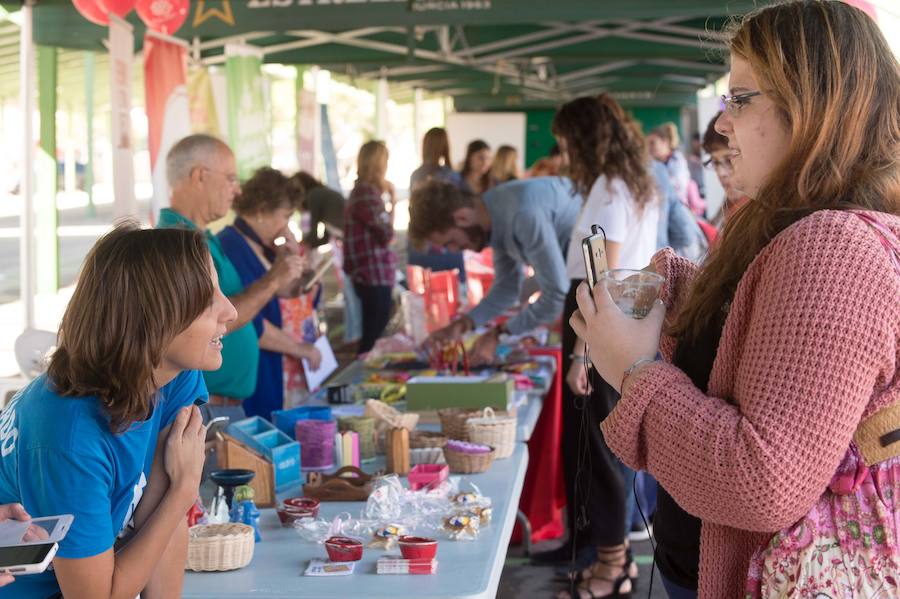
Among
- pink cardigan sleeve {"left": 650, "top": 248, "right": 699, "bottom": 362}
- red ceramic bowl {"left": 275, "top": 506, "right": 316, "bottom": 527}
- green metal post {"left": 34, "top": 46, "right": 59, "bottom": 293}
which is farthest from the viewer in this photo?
green metal post {"left": 34, "top": 46, "right": 59, "bottom": 293}

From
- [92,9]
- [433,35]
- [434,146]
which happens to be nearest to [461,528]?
[92,9]

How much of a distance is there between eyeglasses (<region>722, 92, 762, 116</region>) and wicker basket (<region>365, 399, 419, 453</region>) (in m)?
1.74

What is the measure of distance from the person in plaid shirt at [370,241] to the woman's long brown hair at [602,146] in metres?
3.58

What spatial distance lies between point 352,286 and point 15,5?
327 centimetres

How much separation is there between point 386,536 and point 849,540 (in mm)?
1092

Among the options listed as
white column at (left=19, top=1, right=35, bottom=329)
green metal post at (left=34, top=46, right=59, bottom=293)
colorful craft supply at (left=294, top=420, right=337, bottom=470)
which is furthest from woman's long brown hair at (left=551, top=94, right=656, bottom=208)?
green metal post at (left=34, top=46, right=59, bottom=293)

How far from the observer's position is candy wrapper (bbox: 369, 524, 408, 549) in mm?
2131

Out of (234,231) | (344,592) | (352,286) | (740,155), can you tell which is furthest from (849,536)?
(352,286)

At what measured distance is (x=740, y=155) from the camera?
1.41m

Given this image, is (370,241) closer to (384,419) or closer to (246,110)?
(246,110)

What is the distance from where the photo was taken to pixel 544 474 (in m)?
4.52

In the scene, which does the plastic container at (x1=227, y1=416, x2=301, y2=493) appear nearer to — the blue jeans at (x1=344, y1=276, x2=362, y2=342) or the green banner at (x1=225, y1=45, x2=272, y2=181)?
the green banner at (x1=225, y1=45, x2=272, y2=181)

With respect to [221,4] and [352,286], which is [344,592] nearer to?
[221,4]

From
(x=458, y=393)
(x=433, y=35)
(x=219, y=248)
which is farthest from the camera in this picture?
(x=433, y=35)
